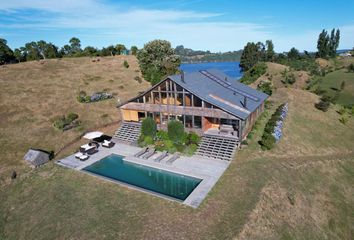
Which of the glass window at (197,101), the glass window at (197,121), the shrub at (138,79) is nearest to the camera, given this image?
the glass window at (197,101)

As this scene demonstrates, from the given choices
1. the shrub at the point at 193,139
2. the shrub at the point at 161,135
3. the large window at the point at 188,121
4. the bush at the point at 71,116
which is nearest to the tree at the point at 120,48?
the bush at the point at 71,116

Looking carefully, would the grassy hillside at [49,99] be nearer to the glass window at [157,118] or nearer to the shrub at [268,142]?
the glass window at [157,118]

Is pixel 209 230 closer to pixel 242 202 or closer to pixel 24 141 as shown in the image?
pixel 242 202

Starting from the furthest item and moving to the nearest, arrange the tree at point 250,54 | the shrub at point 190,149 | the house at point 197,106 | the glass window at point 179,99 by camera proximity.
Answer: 1. the tree at point 250,54
2. the glass window at point 179,99
3. the house at point 197,106
4. the shrub at point 190,149

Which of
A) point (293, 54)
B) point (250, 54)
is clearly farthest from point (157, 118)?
point (293, 54)

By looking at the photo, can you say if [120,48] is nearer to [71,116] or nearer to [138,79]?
[138,79]

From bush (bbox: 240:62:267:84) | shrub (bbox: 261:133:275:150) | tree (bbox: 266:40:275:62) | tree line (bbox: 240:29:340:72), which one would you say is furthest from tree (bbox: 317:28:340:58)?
shrub (bbox: 261:133:275:150)

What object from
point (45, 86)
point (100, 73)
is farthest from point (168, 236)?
point (100, 73)
